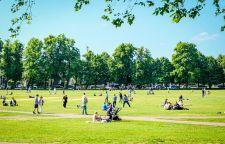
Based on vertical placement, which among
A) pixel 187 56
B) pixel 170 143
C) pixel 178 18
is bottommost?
pixel 170 143

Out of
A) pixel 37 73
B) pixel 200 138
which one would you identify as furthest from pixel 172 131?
pixel 37 73

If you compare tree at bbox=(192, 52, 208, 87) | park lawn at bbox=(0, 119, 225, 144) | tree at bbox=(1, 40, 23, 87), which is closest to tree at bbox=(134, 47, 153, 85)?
tree at bbox=(192, 52, 208, 87)

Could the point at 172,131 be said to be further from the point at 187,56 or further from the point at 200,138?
the point at 187,56

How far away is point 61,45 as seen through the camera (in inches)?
5226

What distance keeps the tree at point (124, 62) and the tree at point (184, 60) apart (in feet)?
65.0

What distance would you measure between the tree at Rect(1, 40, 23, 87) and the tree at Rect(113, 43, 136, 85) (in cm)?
3837

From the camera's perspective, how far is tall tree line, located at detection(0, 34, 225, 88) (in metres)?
129

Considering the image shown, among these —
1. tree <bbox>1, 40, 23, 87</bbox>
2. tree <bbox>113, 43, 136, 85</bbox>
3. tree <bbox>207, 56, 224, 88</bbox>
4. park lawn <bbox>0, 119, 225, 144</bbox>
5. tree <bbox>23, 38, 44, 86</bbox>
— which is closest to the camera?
park lawn <bbox>0, 119, 225, 144</bbox>

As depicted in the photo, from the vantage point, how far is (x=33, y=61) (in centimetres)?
12712

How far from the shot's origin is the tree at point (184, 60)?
130m

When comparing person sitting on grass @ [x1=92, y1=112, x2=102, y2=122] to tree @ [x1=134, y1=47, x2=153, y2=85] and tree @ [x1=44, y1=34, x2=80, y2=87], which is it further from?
tree @ [x1=134, y1=47, x2=153, y2=85]

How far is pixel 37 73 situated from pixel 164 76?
5450cm

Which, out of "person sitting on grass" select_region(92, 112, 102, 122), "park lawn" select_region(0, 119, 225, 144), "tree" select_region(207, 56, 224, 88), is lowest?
"park lawn" select_region(0, 119, 225, 144)

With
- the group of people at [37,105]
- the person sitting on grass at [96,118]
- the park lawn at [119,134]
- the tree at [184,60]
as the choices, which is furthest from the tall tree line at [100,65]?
the park lawn at [119,134]
